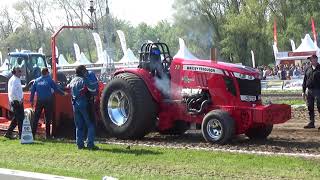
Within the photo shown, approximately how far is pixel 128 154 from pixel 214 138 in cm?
189

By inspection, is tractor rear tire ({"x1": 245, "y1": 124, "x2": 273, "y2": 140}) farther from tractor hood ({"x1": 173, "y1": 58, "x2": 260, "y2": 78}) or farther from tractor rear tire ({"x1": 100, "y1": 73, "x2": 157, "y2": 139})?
Answer: tractor rear tire ({"x1": 100, "y1": 73, "x2": 157, "y2": 139})

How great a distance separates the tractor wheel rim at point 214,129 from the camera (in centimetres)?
1054

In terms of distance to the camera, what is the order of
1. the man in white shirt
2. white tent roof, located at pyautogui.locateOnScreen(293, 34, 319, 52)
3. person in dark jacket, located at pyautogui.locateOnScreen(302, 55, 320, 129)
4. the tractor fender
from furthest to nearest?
white tent roof, located at pyautogui.locateOnScreen(293, 34, 319, 52) → person in dark jacket, located at pyautogui.locateOnScreen(302, 55, 320, 129) → the man in white shirt → the tractor fender

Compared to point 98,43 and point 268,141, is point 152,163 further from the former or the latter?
point 98,43

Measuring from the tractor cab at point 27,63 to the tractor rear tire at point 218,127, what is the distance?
9.41 m

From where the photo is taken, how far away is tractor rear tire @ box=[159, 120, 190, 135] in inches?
468

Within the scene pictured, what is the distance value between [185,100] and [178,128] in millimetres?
1151

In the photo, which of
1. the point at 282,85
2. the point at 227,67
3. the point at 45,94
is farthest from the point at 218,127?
the point at 282,85

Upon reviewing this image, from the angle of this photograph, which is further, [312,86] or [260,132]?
[312,86]

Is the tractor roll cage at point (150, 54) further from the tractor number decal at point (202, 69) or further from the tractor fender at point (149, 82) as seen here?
the tractor number decal at point (202, 69)

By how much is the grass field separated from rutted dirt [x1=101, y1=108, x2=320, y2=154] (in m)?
0.92

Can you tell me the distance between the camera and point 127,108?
1177 centimetres

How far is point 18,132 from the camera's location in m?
13.1

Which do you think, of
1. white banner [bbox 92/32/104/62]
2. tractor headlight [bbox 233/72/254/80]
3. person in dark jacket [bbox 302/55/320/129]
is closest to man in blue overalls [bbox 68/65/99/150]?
tractor headlight [bbox 233/72/254/80]
